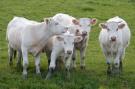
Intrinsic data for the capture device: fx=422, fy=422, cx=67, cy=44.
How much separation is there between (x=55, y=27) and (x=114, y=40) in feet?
6.40

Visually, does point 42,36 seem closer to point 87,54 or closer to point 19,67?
point 19,67

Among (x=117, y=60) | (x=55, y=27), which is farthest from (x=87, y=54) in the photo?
(x=55, y=27)

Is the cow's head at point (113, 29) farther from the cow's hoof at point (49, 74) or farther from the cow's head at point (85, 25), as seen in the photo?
the cow's hoof at point (49, 74)

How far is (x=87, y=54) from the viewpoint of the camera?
741 inches

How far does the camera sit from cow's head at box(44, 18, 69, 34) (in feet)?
43.4

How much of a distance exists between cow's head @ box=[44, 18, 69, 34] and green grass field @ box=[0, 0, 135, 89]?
1398 millimetres

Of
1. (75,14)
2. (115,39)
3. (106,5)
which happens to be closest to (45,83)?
(115,39)

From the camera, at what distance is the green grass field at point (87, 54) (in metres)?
12.5

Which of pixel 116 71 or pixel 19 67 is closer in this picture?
pixel 116 71

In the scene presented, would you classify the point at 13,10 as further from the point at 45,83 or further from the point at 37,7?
the point at 45,83

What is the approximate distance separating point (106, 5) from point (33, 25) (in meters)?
16.4

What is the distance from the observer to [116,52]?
1446 cm

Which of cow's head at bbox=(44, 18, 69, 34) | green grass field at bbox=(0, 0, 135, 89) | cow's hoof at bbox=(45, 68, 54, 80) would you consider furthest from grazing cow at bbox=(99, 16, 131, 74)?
cow's hoof at bbox=(45, 68, 54, 80)

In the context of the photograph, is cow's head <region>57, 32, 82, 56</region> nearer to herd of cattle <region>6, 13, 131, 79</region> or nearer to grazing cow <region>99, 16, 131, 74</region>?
herd of cattle <region>6, 13, 131, 79</region>
